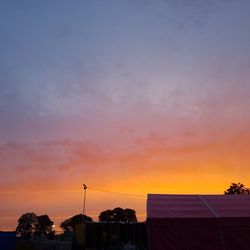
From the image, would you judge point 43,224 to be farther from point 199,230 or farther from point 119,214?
point 199,230

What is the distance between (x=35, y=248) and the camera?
29.0 m

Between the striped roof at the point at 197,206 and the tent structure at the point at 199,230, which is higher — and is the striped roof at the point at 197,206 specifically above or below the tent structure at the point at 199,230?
above

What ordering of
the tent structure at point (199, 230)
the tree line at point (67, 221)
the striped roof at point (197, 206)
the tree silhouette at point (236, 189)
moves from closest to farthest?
1. the tent structure at point (199, 230)
2. the striped roof at point (197, 206)
3. the tree silhouette at point (236, 189)
4. the tree line at point (67, 221)

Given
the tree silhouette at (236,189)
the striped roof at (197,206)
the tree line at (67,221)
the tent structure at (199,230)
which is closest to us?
the tent structure at (199,230)

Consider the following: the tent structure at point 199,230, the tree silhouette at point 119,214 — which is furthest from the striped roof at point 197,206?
the tree silhouette at point 119,214

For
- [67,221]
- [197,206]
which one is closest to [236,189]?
[197,206]

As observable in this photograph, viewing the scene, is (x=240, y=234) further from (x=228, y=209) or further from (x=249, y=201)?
(x=249, y=201)

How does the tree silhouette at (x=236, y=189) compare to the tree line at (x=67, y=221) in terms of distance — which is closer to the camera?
the tree silhouette at (x=236, y=189)

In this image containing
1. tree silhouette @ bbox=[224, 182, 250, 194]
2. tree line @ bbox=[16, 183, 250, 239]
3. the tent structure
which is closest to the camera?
the tent structure

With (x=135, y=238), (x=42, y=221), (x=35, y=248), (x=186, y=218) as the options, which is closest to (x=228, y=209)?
(x=186, y=218)

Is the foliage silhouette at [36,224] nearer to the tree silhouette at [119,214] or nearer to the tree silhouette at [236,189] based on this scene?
the tree silhouette at [119,214]

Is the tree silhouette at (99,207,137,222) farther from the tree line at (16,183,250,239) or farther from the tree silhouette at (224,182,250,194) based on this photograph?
the tree silhouette at (224,182,250,194)

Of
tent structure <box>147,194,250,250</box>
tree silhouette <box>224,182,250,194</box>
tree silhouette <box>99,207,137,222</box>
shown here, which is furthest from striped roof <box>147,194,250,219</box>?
tree silhouette <box>99,207,137,222</box>

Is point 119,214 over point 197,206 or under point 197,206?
over
